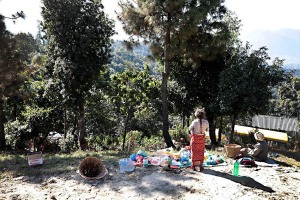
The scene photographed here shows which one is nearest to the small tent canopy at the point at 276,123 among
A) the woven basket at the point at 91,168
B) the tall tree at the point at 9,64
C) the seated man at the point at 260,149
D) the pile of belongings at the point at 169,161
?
the seated man at the point at 260,149

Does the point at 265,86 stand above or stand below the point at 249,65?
below

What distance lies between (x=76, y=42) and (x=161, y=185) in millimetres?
8548

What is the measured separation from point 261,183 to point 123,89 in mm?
10231

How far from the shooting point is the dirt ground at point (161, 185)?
5199 millimetres

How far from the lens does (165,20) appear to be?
11.5 meters

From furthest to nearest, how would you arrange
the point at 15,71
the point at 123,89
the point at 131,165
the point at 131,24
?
the point at 123,89, the point at 131,24, the point at 15,71, the point at 131,165

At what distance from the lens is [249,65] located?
1304 centimetres

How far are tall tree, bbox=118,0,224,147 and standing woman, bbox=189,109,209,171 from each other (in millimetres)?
5786

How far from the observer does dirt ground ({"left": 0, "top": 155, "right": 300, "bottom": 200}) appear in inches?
205

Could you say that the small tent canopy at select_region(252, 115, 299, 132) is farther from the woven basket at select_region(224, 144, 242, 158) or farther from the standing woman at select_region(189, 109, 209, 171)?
the standing woman at select_region(189, 109, 209, 171)

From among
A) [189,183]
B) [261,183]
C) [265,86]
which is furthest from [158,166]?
[265,86]

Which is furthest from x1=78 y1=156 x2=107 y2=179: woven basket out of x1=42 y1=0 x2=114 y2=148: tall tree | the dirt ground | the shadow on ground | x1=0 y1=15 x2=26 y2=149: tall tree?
x1=42 y1=0 x2=114 y2=148: tall tree

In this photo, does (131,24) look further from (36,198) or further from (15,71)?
(36,198)

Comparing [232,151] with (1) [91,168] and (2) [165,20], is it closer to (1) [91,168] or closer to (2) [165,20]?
(1) [91,168]
